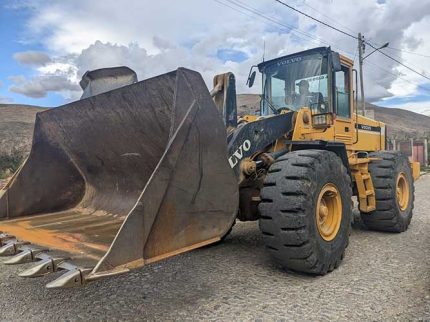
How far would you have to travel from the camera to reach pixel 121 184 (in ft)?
16.2

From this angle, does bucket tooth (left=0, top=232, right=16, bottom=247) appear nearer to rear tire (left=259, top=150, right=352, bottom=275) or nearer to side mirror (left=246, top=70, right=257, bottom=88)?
rear tire (left=259, top=150, right=352, bottom=275)

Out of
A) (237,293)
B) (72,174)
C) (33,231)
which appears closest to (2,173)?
(72,174)

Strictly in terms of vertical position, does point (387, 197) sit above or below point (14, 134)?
below

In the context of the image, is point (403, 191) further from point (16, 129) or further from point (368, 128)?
point (16, 129)

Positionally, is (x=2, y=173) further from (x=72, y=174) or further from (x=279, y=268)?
(x=279, y=268)

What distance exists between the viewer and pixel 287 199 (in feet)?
13.1

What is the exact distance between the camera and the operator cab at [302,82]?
5453 millimetres

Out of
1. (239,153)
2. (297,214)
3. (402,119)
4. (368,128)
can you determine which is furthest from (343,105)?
(402,119)

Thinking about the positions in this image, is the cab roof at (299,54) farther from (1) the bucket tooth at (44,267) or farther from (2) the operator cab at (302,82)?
Result: (1) the bucket tooth at (44,267)

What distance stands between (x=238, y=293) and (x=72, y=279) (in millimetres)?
1765

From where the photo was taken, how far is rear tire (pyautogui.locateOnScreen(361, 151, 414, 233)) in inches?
249

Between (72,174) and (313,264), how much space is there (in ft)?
10.1

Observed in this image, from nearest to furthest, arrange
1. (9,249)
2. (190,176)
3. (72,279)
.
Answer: (72,279), (9,249), (190,176)

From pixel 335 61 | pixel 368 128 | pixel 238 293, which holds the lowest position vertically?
pixel 238 293
